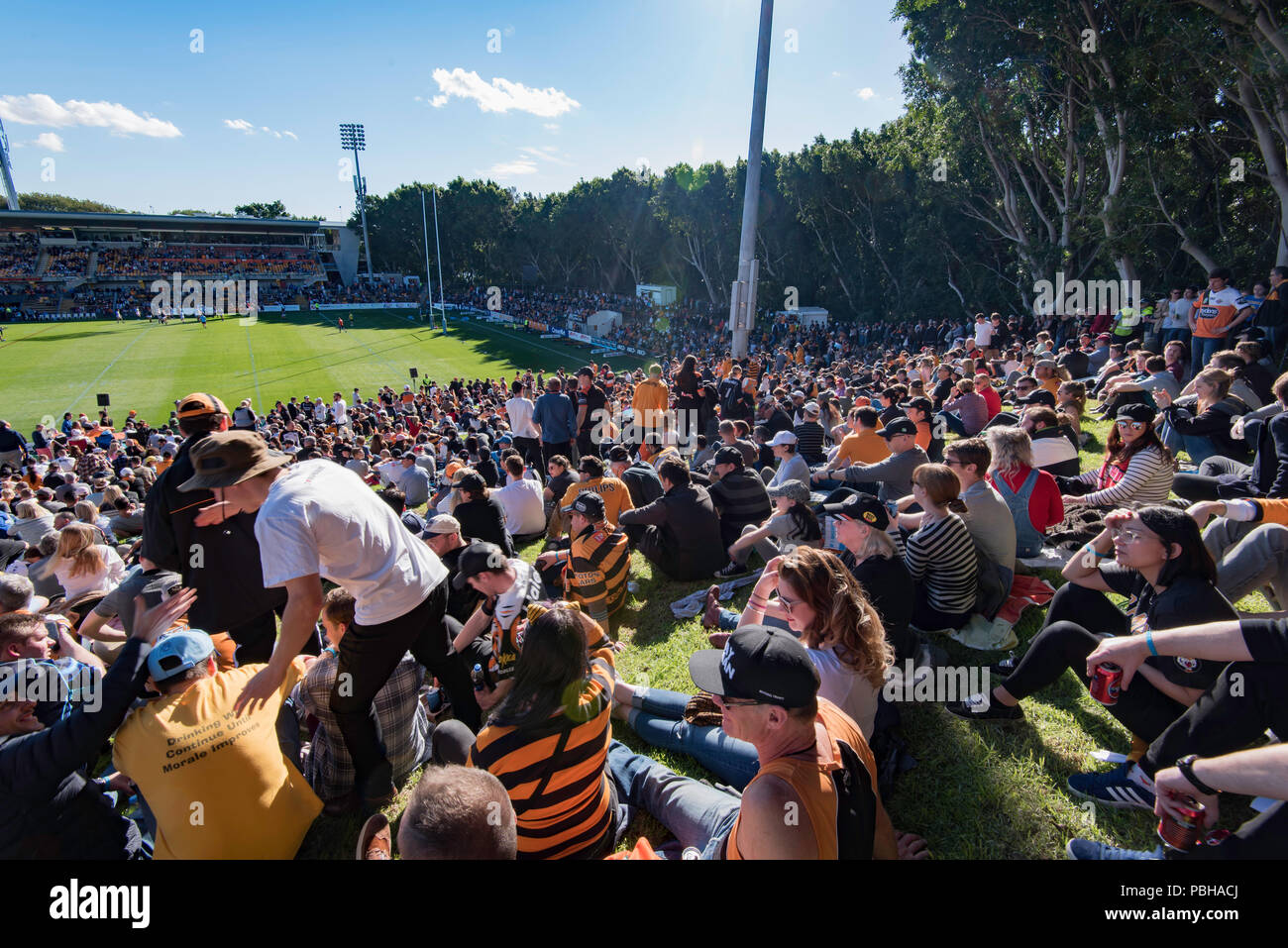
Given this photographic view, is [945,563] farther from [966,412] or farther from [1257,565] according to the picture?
[966,412]

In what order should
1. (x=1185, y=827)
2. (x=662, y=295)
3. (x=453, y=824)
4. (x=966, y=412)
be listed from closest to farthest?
1. (x=453, y=824)
2. (x=1185, y=827)
3. (x=966, y=412)
4. (x=662, y=295)

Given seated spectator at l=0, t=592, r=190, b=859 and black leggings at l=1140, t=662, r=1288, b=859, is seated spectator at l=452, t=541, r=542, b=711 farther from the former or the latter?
black leggings at l=1140, t=662, r=1288, b=859

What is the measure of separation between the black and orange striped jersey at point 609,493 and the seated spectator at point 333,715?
3162 millimetres

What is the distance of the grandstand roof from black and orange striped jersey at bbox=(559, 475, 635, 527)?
86.4 metres

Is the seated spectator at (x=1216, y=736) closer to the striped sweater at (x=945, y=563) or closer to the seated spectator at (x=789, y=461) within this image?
the striped sweater at (x=945, y=563)

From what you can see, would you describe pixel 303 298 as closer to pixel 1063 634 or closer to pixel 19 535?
pixel 19 535

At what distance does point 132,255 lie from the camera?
72062 millimetres

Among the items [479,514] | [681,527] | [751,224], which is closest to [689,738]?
[681,527]

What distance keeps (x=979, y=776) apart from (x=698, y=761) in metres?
1.57

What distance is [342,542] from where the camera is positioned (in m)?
3.06

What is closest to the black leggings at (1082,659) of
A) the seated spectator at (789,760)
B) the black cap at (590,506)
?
the seated spectator at (789,760)

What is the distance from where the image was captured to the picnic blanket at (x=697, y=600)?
5.77m

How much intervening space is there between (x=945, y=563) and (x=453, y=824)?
364cm

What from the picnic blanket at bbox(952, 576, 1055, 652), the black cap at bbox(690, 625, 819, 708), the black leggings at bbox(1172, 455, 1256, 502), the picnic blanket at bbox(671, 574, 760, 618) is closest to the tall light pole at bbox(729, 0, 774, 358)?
the picnic blanket at bbox(671, 574, 760, 618)
